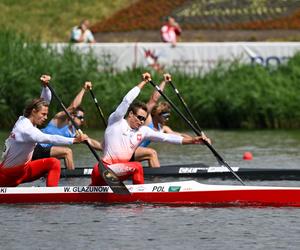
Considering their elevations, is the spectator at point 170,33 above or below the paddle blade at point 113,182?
above

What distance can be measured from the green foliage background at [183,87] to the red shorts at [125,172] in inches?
550

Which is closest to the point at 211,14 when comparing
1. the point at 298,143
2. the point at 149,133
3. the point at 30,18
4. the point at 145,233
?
the point at 30,18

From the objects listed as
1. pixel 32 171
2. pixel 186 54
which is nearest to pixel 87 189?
pixel 32 171

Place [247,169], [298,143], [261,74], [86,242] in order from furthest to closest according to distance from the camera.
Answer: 1. [261,74]
2. [298,143]
3. [247,169]
4. [86,242]

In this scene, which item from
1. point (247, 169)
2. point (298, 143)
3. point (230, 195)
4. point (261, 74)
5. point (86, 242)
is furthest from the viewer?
point (261, 74)

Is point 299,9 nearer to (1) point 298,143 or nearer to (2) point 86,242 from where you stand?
(1) point 298,143

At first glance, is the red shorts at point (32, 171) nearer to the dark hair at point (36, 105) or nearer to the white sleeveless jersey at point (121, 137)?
the white sleeveless jersey at point (121, 137)

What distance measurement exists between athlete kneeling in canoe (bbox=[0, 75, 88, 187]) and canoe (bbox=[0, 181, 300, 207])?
0.29 metres

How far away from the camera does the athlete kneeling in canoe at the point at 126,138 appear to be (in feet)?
64.3

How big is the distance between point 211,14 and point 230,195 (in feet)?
91.4

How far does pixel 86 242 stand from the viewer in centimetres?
1650

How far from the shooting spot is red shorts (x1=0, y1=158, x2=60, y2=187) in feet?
64.2

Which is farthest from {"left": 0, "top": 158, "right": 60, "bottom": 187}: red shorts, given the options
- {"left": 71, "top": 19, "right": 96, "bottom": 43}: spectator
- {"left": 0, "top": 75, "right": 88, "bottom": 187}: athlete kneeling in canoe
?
{"left": 71, "top": 19, "right": 96, "bottom": 43}: spectator

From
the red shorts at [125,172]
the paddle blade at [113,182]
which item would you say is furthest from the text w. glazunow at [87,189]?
the red shorts at [125,172]
